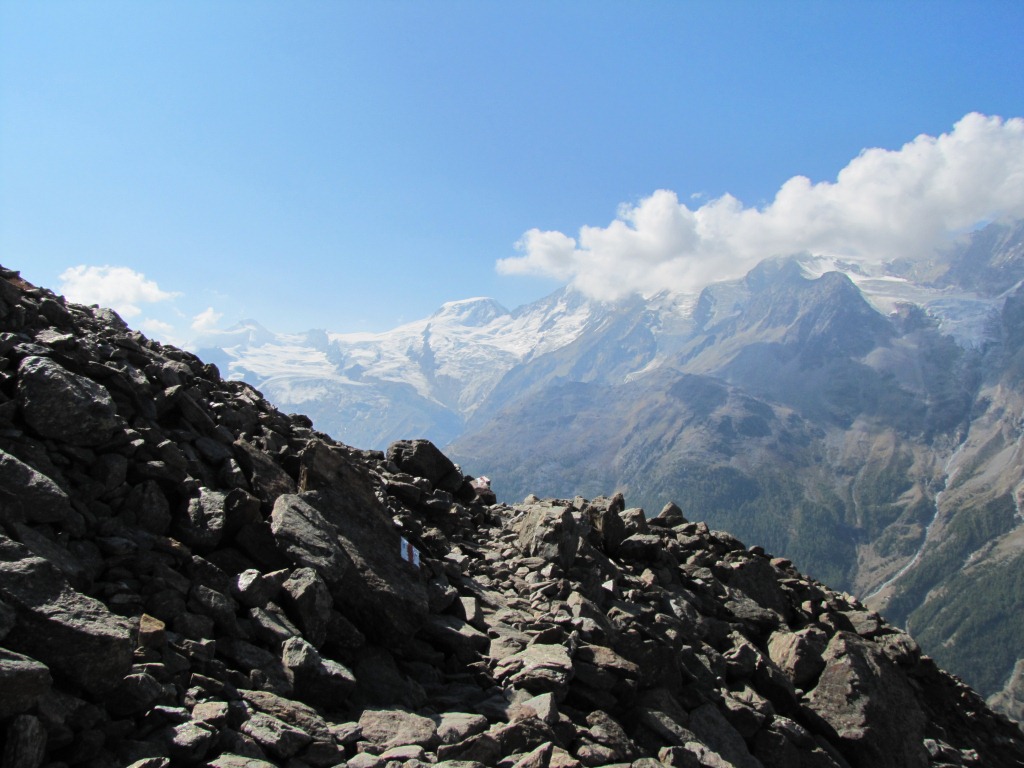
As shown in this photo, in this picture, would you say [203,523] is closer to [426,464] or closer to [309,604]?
[309,604]

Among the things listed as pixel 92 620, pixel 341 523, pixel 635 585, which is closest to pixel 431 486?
pixel 635 585

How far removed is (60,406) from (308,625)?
28.7 ft

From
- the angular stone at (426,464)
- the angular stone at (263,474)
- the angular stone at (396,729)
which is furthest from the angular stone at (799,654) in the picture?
the angular stone at (263,474)

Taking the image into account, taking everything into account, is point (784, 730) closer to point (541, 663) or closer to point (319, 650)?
point (541, 663)

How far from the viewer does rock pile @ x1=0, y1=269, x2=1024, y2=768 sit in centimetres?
1096

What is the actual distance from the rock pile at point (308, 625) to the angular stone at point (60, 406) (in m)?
0.06

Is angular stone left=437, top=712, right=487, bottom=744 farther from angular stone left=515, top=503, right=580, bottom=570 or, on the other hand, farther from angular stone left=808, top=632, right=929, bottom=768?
angular stone left=808, top=632, right=929, bottom=768

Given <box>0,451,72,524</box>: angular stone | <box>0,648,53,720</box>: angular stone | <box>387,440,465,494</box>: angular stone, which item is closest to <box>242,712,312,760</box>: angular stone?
<box>0,648,53,720</box>: angular stone

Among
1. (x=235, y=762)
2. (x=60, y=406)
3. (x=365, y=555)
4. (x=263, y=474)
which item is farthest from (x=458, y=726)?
(x=60, y=406)

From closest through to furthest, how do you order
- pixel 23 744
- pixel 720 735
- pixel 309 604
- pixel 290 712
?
pixel 23 744 → pixel 290 712 → pixel 309 604 → pixel 720 735

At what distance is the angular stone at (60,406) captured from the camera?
53.4ft

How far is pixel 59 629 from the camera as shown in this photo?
10.7m

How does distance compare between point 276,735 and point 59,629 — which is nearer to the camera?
point 59,629

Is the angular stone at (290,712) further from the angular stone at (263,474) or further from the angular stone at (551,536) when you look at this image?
the angular stone at (551,536)
